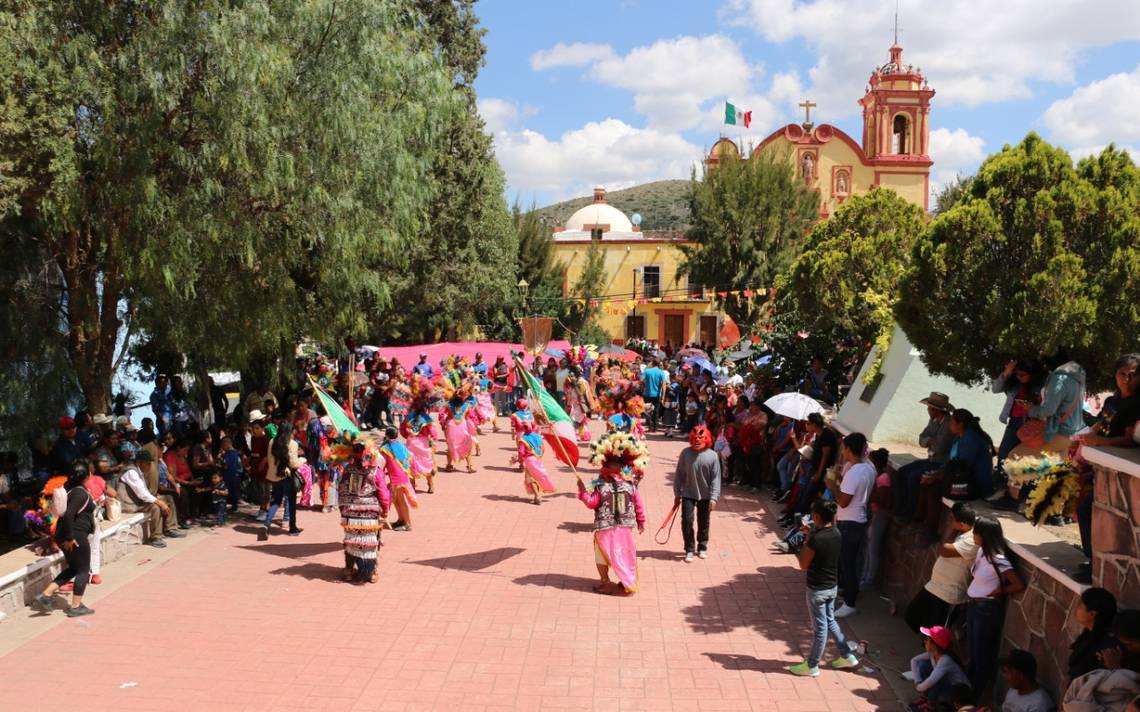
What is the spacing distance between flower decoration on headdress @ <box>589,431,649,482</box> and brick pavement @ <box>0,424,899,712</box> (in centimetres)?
128

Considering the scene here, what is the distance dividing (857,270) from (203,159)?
1110 centimetres

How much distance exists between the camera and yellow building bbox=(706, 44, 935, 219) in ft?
147

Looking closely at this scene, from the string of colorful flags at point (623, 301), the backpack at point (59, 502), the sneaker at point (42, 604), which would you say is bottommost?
the sneaker at point (42, 604)

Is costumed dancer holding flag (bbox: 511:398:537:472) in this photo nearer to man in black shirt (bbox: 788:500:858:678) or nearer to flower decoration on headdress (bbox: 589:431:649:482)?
flower decoration on headdress (bbox: 589:431:649:482)

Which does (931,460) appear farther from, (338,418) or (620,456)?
(338,418)

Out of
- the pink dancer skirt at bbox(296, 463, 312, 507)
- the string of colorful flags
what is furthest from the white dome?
the pink dancer skirt at bbox(296, 463, 312, 507)

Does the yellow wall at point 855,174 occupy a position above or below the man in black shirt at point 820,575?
above

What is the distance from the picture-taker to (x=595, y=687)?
7.26 meters

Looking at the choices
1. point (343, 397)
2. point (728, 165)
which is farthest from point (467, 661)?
point (728, 165)

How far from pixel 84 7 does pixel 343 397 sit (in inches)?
411

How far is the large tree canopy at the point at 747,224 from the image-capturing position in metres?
36.8

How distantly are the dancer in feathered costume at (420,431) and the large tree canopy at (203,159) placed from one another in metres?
1.93

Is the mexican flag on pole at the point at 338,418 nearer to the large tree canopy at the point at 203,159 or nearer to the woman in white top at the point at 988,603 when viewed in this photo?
the large tree canopy at the point at 203,159

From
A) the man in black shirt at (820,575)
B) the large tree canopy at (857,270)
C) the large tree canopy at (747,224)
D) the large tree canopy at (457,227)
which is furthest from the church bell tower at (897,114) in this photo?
the man in black shirt at (820,575)
